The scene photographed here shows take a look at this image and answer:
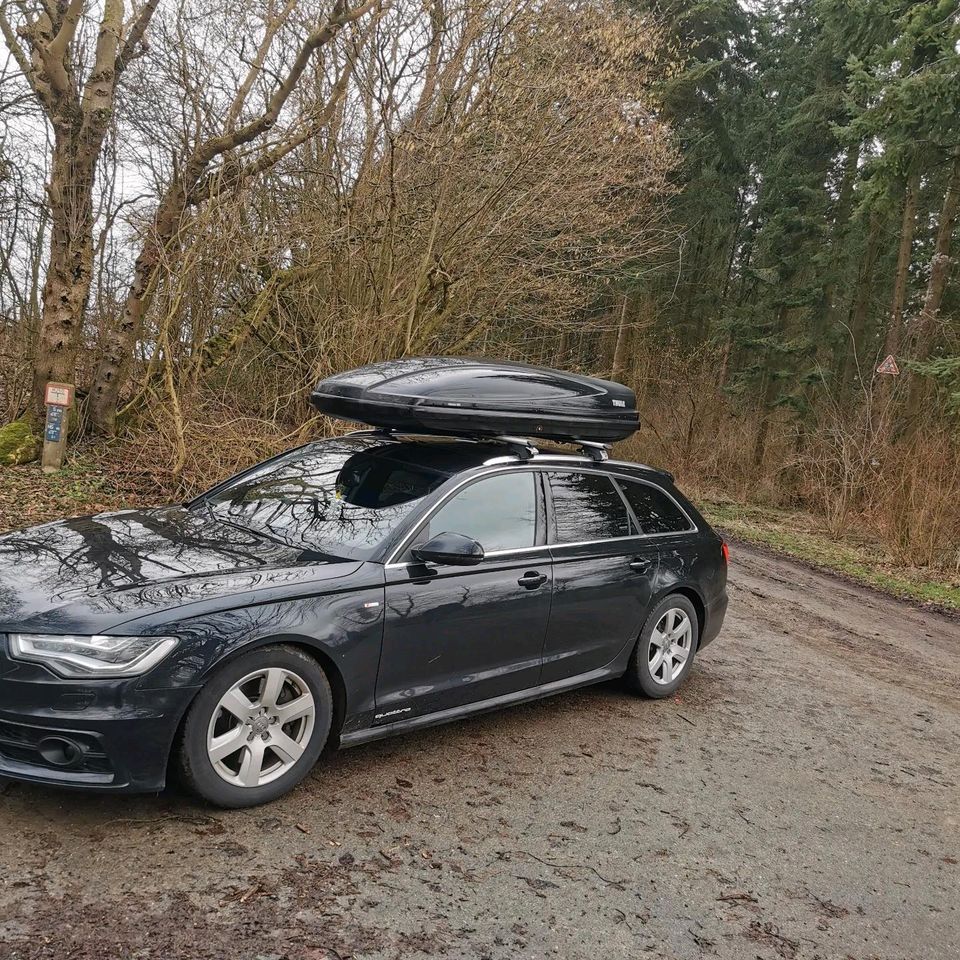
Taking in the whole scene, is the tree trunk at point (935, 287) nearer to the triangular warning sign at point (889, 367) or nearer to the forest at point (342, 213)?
the forest at point (342, 213)

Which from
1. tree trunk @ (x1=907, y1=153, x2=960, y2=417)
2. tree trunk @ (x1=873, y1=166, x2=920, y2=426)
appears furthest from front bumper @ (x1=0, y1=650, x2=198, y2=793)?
tree trunk @ (x1=907, y1=153, x2=960, y2=417)

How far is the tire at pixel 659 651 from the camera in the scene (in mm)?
5320

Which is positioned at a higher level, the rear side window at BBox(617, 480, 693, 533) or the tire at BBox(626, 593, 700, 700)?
the rear side window at BBox(617, 480, 693, 533)

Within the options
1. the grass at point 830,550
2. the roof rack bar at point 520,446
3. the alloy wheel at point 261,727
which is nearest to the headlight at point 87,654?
the alloy wheel at point 261,727

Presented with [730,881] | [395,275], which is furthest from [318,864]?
[395,275]

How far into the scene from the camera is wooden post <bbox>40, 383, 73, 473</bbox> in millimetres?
9547

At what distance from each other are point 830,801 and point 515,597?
76.5 inches

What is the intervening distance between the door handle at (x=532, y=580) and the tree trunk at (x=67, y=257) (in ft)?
26.5

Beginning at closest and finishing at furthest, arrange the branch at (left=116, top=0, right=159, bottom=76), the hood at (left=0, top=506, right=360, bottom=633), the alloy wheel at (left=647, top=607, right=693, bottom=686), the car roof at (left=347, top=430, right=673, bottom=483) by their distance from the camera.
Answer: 1. the hood at (left=0, top=506, right=360, bottom=633)
2. the car roof at (left=347, top=430, right=673, bottom=483)
3. the alloy wheel at (left=647, top=607, right=693, bottom=686)
4. the branch at (left=116, top=0, right=159, bottom=76)

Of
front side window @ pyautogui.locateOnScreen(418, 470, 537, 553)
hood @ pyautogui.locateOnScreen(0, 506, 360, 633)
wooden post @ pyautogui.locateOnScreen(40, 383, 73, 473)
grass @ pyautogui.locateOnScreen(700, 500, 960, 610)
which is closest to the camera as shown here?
hood @ pyautogui.locateOnScreen(0, 506, 360, 633)

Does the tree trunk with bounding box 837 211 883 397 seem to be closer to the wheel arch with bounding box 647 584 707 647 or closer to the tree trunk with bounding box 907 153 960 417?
the tree trunk with bounding box 907 153 960 417

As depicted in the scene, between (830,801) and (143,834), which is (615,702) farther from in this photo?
(143,834)

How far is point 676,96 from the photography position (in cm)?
2294

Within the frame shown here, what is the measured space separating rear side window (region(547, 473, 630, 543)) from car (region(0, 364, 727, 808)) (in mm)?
15
